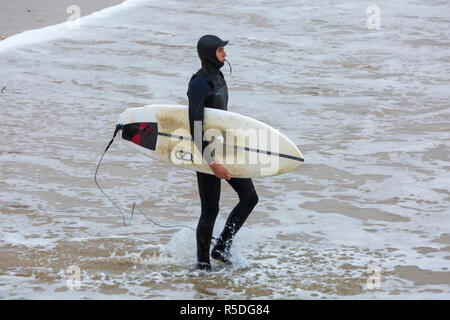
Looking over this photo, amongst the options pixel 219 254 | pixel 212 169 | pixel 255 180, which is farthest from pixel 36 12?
pixel 212 169

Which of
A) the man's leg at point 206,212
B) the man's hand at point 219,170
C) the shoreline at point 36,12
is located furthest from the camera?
the shoreline at point 36,12

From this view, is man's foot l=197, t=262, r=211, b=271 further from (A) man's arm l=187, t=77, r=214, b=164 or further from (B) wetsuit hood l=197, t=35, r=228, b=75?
(B) wetsuit hood l=197, t=35, r=228, b=75

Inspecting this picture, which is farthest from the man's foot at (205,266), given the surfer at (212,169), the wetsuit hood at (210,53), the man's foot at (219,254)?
the wetsuit hood at (210,53)

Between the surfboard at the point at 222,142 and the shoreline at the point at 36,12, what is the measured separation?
8.99m

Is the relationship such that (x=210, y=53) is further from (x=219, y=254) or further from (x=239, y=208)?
(x=219, y=254)

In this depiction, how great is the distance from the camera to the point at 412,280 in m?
5.23

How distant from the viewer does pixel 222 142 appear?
207 inches

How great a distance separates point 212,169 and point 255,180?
A: 2751mm

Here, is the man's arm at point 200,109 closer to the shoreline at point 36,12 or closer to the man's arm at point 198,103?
the man's arm at point 198,103

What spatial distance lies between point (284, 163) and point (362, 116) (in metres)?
4.91

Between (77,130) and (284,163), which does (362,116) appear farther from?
(284,163)

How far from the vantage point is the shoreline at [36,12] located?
1466 centimetres
